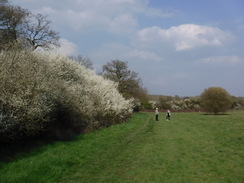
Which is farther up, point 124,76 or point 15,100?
point 124,76

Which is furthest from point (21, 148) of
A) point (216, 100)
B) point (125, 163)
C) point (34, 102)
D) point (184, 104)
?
point (184, 104)

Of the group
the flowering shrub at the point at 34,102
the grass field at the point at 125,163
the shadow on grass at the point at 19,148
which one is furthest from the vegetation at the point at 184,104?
the shadow on grass at the point at 19,148

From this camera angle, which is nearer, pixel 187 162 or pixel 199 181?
pixel 199 181

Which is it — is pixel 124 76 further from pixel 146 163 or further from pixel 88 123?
pixel 146 163

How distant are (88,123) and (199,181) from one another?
39.5 feet

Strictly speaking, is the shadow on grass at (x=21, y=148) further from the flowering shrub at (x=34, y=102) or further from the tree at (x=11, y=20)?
the tree at (x=11, y=20)

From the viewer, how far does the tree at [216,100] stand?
164 ft

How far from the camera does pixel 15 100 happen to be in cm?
953

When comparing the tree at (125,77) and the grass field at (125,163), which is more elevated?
the tree at (125,77)

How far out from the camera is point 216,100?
165ft

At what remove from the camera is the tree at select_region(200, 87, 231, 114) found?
5006 cm

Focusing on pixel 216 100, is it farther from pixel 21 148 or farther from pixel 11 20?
pixel 21 148

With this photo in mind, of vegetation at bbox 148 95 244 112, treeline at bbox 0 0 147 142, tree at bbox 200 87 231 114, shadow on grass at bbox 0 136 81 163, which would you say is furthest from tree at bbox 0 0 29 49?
vegetation at bbox 148 95 244 112

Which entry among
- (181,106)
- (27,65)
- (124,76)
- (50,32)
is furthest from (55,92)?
(181,106)
